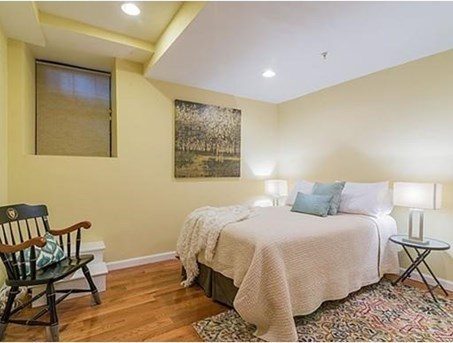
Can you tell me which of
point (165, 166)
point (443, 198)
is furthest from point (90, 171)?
point (443, 198)

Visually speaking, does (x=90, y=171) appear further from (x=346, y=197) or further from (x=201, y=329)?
(x=346, y=197)

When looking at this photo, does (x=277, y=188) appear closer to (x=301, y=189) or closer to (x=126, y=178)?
(x=301, y=189)

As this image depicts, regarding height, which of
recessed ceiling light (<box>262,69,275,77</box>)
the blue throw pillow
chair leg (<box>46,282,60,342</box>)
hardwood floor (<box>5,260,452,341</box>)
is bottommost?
hardwood floor (<box>5,260,452,341</box>)

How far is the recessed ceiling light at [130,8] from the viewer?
7.21 ft

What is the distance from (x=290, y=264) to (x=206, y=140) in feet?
7.70

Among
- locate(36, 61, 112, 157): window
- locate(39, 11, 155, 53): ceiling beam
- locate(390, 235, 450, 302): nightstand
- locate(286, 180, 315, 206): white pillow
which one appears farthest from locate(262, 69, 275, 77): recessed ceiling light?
locate(390, 235, 450, 302): nightstand

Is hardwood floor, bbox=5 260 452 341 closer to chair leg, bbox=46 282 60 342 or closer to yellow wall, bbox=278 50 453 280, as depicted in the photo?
chair leg, bbox=46 282 60 342

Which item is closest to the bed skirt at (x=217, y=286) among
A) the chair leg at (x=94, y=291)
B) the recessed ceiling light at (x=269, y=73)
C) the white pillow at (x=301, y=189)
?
the chair leg at (x=94, y=291)

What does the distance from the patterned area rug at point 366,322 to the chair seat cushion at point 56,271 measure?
1.04m

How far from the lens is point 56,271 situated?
192 centimetres

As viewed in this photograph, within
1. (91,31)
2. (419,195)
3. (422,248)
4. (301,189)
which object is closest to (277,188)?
(301,189)

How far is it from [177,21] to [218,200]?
2448 mm

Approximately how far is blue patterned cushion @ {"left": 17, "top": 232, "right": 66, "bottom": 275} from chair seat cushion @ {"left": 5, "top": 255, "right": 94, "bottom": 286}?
0.04 meters

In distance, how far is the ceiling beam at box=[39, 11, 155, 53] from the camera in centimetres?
236
